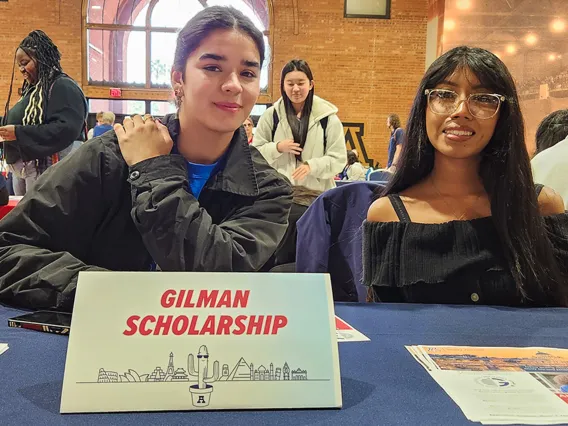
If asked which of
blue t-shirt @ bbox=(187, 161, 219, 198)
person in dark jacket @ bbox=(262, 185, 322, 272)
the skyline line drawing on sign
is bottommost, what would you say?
person in dark jacket @ bbox=(262, 185, 322, 272)

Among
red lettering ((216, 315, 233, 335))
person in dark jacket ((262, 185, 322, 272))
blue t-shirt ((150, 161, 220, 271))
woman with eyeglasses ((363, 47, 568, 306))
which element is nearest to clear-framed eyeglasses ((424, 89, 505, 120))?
woman with eyeglasses ((363, 47, 568, 306))

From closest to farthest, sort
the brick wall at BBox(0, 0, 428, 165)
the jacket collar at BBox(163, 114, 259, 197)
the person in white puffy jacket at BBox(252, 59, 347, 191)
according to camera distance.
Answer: the jacket collar at BBox(163, 114, 259, 197) → the person in white puffy jacket at BBox(252, 59, 347, 191) → the brick wall at BBox(0, 0, 428, 165)

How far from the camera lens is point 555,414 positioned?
0.64m

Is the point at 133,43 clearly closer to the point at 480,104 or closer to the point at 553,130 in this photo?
the point at 553,130

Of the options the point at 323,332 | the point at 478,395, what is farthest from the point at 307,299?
the point at 478,395

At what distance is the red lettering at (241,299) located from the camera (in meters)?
0.69

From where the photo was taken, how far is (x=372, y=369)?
0.79 meters

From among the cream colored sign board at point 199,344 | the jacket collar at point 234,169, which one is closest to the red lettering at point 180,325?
the cream colored sign board at point 199,344

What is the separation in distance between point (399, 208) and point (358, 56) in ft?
30.9

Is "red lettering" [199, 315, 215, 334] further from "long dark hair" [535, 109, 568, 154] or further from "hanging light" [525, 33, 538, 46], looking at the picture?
"hanging light" [525, 33, 538, 46]

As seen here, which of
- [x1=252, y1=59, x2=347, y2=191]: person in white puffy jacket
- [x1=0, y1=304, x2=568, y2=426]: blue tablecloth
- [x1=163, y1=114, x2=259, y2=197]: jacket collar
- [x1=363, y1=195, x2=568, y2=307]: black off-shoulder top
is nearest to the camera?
[x1=0, y1=304, x2=568, y2=426]: blue tablecloth

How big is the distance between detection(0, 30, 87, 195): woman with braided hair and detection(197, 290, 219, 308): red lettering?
6.62ft

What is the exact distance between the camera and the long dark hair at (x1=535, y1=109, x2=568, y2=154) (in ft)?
8.86

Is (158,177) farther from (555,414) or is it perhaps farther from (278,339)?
(555,414)
